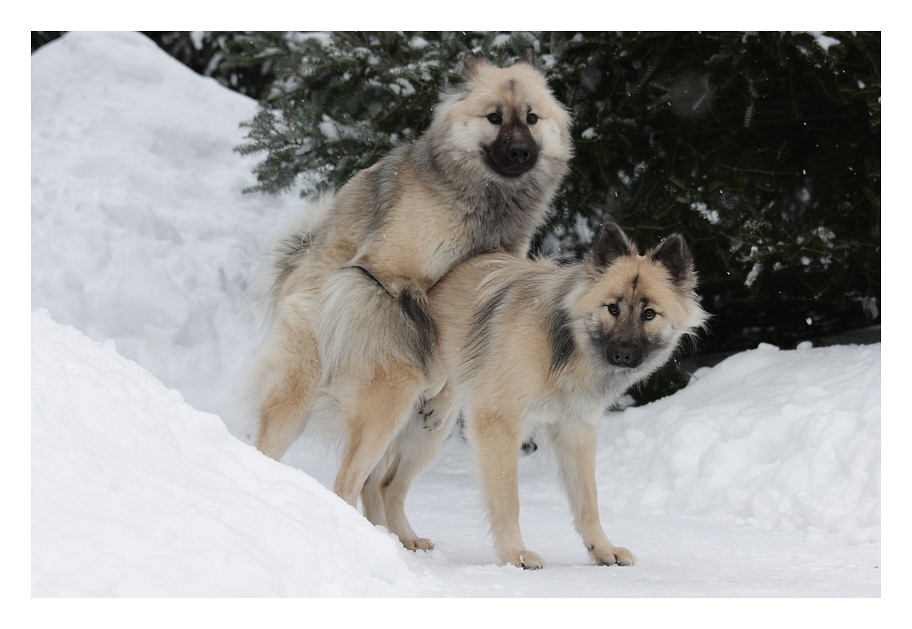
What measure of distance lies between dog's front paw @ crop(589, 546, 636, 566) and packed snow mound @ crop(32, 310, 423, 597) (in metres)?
1.30

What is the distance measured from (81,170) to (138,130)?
96 cm

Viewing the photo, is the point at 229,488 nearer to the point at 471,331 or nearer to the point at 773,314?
the point at 471,331

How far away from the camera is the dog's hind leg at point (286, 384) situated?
14.5 feet

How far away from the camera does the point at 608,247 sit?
4.03m

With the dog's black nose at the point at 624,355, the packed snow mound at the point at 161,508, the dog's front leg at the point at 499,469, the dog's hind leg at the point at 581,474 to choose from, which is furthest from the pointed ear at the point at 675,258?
the packed snow mound at the point at 161,508

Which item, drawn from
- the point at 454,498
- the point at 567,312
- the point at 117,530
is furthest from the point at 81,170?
the point at 117,530

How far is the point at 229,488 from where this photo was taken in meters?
3.14

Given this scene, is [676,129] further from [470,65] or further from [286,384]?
[286,384]

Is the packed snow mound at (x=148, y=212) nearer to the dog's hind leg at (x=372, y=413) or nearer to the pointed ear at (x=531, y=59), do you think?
the dog's hind leg at (x=372, y=413)

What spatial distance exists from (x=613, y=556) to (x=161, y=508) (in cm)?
230

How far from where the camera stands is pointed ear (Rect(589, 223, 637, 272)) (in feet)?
13.1

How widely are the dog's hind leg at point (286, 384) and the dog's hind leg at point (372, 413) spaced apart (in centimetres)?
20

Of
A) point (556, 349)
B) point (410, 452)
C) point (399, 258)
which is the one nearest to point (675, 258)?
point (556, 349)

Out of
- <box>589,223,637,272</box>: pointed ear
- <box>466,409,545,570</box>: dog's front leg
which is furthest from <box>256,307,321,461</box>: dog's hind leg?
<box>589,223,637,272</box>: pointed ear
